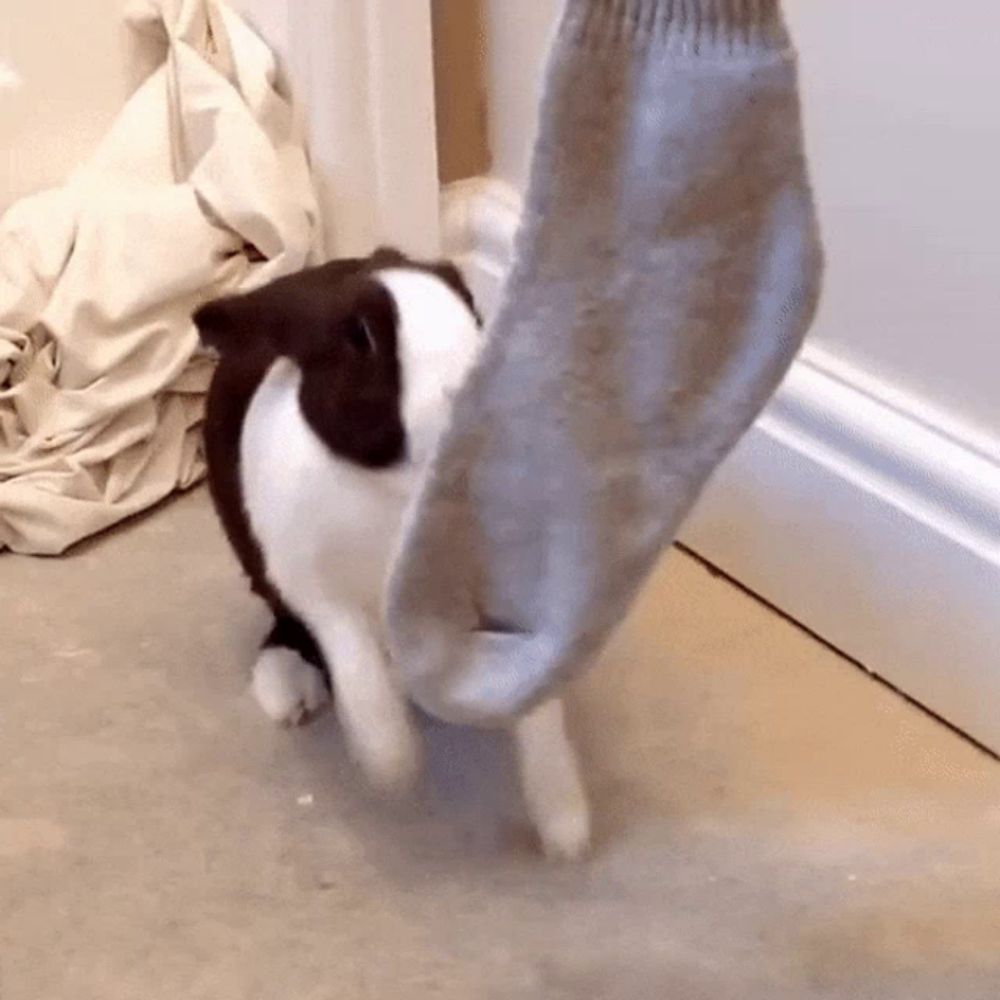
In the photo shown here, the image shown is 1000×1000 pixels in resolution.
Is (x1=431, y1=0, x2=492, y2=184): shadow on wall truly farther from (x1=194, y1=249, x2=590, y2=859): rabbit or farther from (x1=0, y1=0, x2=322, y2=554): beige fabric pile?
(x1=194, y1=249, x2=590, y2=859): rabbit

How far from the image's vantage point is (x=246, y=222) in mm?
1428

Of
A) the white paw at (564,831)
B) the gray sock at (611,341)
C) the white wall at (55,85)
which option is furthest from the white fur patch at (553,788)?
the white wall at (55,85)

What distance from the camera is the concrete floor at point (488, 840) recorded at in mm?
988

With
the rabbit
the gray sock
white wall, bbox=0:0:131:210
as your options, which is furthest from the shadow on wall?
the gray sock

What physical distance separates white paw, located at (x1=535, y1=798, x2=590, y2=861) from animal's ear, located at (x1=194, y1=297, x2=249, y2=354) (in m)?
0.35

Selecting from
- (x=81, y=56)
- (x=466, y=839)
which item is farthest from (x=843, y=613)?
(x=81, y=56)

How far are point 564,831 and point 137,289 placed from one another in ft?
2.03

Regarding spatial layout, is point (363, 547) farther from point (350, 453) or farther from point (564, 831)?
point (564, 831)

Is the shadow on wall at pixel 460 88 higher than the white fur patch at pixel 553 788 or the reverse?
higher

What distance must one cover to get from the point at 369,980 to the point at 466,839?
0.45 feet

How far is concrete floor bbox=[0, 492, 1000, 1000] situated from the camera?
→ 3.24 ft

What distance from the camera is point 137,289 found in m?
1.41

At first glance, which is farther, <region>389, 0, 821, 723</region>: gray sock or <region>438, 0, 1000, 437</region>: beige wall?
<region>438, 0, 1000, 437</region>: beige wall

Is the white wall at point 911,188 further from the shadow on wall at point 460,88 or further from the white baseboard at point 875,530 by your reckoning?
the shadow on wall at point 460,88
